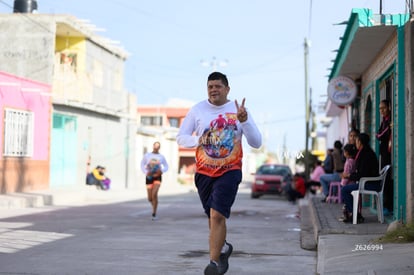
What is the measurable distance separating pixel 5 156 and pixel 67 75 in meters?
8.52

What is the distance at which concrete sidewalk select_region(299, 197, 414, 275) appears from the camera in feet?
22.4

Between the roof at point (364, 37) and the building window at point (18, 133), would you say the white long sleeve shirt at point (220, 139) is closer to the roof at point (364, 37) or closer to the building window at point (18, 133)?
the roof at point (364, 37)

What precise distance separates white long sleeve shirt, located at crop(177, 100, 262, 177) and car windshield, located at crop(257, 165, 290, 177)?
23.9 meters

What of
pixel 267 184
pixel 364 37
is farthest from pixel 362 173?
pixel 267 184

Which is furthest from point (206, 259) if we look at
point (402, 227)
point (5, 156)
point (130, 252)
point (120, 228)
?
point (5, 156)

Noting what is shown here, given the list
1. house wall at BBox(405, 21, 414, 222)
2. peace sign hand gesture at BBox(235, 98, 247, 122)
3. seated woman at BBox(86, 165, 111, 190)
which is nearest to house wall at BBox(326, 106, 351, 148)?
house wall at BBox(405, 21, 414, 222)

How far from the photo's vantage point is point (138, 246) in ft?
31.7

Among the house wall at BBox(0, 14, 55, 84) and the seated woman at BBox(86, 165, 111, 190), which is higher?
the house wall at BBox(0, 14, 55, 84)

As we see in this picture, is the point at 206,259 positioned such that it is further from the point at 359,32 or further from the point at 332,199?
the point at 332,199

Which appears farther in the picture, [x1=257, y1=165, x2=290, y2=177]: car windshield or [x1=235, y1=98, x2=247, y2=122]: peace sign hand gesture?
[x1=257, y1=165, x2=290, y2=177]: car windshield

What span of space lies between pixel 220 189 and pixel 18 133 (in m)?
19.2

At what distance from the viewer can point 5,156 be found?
23.2 m

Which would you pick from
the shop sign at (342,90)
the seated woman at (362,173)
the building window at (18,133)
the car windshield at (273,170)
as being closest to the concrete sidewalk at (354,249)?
the seated woman at (362,173)

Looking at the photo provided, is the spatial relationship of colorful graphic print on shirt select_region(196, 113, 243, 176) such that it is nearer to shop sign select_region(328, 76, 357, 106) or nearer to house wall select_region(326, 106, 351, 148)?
shop sign select_region(328, 76, 357, 106)
